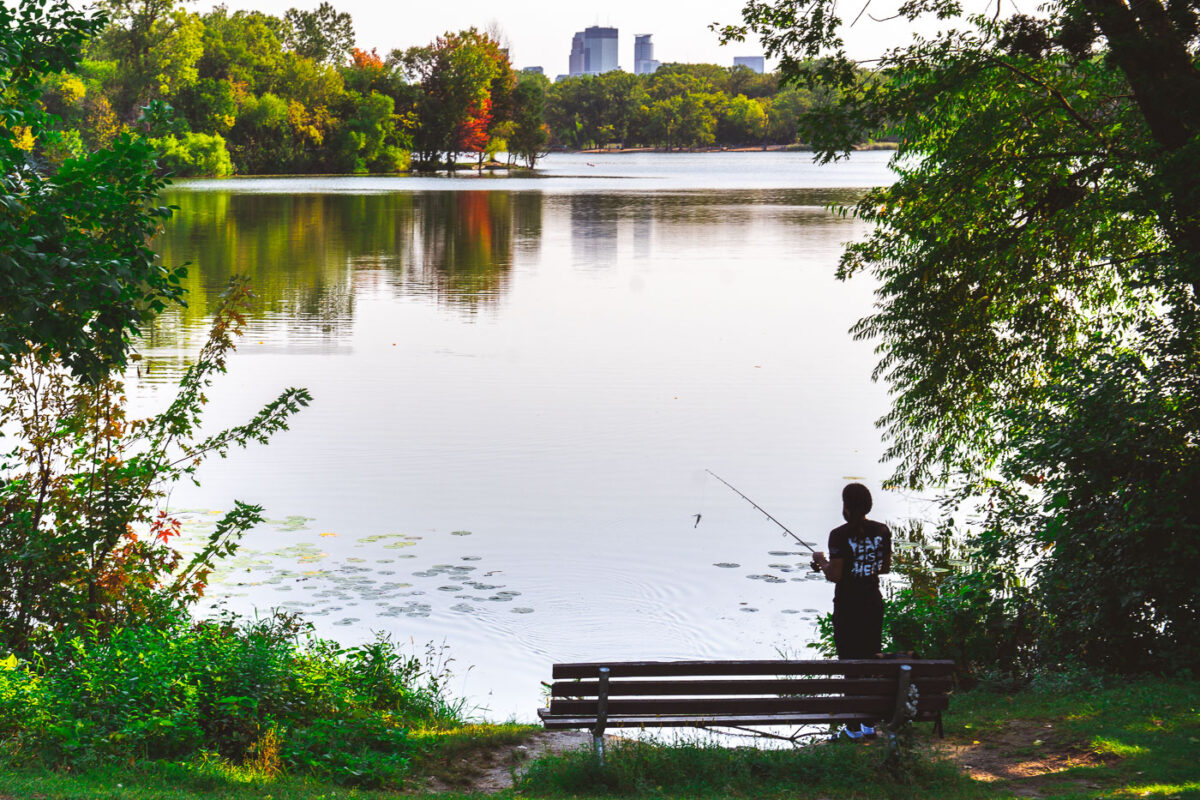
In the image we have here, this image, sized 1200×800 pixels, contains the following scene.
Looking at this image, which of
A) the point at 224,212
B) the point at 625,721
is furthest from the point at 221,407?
the point at 224,212

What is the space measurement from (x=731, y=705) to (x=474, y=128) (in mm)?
115018

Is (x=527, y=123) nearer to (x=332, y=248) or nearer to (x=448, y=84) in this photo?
(x=448, y=84)

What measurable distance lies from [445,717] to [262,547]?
4.65 meters

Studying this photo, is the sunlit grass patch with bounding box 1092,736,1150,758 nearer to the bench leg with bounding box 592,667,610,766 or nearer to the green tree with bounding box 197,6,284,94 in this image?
the bench leg with bounding box 592,667,610,766

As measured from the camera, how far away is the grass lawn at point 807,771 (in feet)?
20.6

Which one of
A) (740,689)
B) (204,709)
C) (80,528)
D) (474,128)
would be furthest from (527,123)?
(740,689)

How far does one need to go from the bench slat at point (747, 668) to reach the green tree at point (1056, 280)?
270 cm

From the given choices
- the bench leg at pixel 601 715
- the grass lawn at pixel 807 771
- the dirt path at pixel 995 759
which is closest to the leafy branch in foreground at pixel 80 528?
the grass lawn at pixel 807 771

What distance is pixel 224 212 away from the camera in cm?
5703

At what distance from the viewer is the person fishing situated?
23.8 feet

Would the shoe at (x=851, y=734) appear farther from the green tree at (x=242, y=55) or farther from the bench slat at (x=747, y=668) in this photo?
the green tree at (x=242, y=55)

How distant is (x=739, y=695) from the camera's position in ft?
22.1

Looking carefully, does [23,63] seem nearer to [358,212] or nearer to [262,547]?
[262,547]

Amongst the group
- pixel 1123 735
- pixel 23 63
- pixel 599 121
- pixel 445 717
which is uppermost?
pixel 599 121
